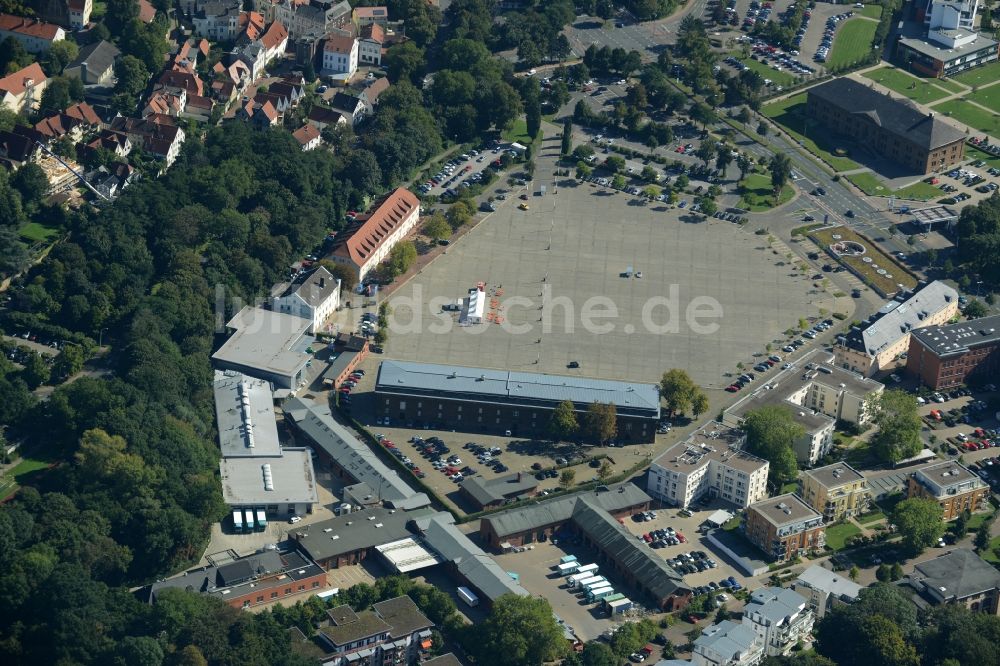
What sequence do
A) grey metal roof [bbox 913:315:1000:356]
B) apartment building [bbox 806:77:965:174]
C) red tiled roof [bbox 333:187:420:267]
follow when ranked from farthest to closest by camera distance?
apartment building [bbox 806:77:965:174]
red tiled roof [bbox 333:187:420:267]
grey metal roof [bbox 913:315:1000:356]

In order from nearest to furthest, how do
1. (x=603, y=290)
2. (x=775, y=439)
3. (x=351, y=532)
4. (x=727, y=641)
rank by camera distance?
(x=727, y=641) → (x=351, y=532) → (x=775, y=439) → (x=603, y=290)

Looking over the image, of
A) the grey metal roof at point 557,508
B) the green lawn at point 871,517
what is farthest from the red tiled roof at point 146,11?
the green lawn at point 871,517

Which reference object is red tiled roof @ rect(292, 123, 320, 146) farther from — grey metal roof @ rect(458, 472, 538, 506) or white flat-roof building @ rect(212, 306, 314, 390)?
grey metal roof @ rect(458, 472, 538, 506)

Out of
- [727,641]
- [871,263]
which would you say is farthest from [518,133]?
[727,641]

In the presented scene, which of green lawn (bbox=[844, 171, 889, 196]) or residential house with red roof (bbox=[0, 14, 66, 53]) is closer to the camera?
green lawn (bbox=[844, 171, 889, 196])

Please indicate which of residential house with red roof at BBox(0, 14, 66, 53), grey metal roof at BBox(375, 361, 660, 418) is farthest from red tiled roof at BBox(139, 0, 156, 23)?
grey metal roof at BBox(375, 361, 660, 418)

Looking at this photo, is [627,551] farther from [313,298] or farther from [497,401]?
[313,298]
